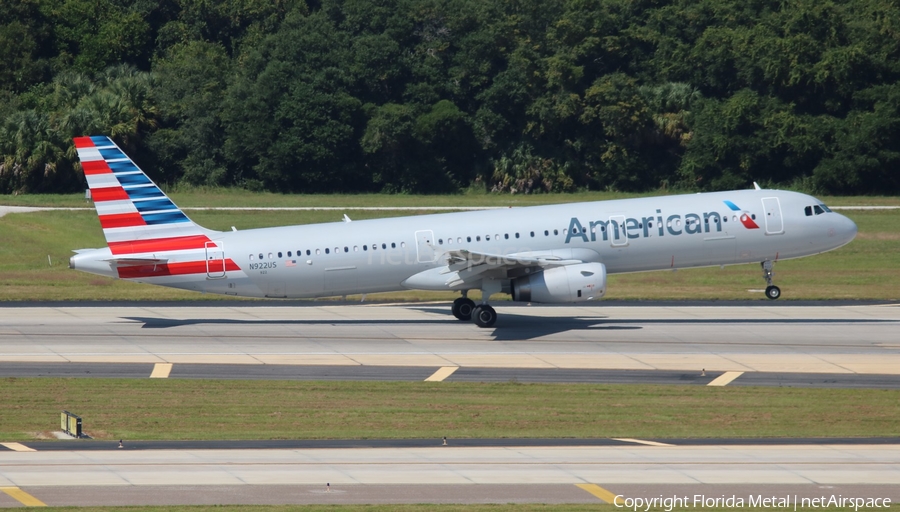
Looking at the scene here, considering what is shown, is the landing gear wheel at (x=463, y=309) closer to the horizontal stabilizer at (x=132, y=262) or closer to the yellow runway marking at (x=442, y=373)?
the yellow runway marking at (x=442, y=373)

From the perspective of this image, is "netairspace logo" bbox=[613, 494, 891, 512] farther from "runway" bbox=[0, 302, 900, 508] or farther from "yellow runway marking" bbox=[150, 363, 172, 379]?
"yellow runway marking" bbox=[150, 363, 172, 379]

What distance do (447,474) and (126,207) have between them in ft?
71.0

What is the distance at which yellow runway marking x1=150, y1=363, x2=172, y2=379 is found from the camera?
31.9 m

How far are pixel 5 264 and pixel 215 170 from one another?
35.4 m

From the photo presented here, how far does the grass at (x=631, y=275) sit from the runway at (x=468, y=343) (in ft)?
11.2

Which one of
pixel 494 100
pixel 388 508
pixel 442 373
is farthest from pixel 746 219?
pixel 494 100

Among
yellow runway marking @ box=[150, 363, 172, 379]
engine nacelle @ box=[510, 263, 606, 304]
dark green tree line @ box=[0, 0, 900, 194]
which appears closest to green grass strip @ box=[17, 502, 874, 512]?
yellow runway marking @ box=[150, 363, 172, 379]

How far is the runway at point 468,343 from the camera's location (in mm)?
32375

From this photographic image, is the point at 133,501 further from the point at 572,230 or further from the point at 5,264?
the point at 5,264

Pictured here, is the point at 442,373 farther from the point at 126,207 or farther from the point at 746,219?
the point at 746,219

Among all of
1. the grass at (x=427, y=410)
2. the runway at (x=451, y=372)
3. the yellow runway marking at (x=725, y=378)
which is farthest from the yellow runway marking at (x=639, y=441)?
the yellow runway marking at (x=725, y=378)

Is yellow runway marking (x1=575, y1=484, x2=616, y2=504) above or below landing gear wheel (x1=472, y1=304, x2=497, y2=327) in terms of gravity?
below

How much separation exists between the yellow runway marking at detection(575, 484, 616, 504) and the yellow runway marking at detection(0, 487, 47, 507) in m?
9.74

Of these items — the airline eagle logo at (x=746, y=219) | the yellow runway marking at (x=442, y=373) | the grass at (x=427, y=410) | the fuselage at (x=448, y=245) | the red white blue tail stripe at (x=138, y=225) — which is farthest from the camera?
the airline eagle logo at (x=746, y=219)
